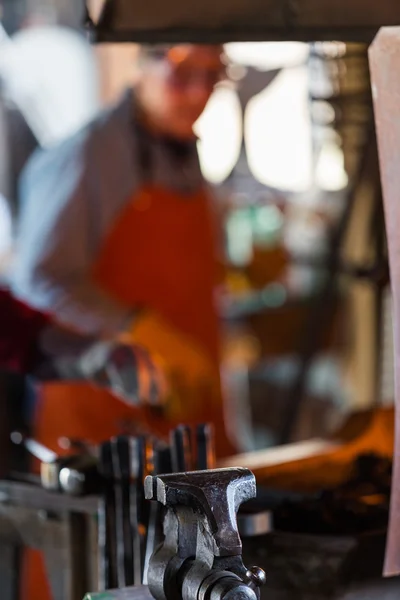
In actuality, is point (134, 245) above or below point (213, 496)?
above

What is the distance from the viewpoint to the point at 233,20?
3.59 feet

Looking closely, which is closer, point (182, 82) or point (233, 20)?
point (233, 20)

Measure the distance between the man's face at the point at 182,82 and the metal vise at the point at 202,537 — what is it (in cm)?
165

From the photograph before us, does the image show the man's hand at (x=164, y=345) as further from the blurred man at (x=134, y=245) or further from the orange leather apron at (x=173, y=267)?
the orange leather apron at (x=173, y=267)

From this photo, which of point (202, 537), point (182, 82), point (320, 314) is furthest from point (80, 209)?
point (202, 537)

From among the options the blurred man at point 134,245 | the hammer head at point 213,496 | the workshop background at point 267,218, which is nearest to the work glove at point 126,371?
the blurred man at point 134,245

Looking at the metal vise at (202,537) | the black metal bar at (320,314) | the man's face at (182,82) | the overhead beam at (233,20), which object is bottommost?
the metal vise at (202,537)

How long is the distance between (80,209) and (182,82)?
408mm

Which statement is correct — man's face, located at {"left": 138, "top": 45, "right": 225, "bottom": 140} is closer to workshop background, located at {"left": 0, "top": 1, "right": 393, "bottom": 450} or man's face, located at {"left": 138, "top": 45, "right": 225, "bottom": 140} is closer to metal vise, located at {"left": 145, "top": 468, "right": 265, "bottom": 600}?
workshop background, located at {"left": 0, "top": 1, "right": 393, "bottom": 450}

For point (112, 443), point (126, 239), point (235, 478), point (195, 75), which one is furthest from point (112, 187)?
point (235, 478)

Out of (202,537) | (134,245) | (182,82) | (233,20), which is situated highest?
(182,82)

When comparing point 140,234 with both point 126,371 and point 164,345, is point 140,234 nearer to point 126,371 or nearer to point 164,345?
point 164,345

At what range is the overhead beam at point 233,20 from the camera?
1088 mm

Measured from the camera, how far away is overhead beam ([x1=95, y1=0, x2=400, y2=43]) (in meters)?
1.09
